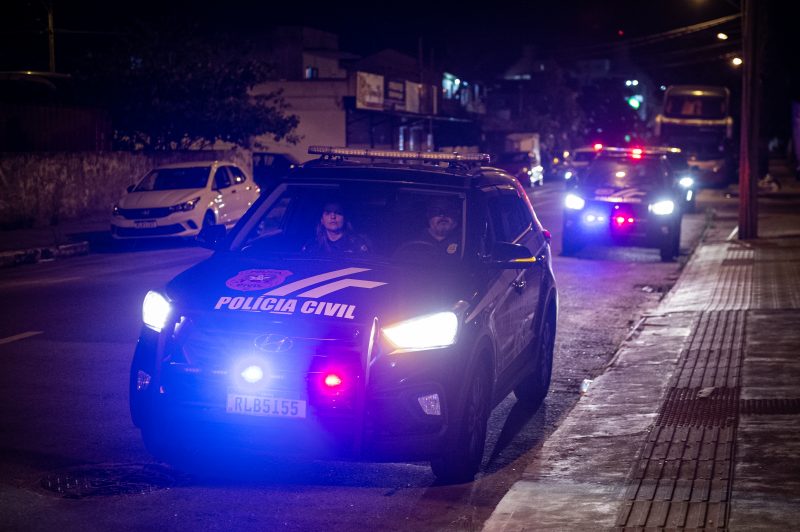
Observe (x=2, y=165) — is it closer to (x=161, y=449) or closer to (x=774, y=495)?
(x=161, y=449)

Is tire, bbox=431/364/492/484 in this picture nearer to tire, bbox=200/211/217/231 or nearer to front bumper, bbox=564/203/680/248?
front bumper, bbox=564/203/680/248

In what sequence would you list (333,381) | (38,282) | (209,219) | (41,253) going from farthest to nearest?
(209,219), (41,253), (38,282), (333,381)

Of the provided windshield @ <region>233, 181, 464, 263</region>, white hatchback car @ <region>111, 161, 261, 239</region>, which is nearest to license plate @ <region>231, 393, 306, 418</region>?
windshield @ <region>233, 181, 464, 263</region>

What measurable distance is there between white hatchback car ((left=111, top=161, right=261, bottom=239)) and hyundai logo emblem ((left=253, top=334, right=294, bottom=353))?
56.2ft

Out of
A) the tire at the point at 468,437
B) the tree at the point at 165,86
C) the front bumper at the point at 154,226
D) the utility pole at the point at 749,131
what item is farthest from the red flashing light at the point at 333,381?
the tree at the point at 165,86

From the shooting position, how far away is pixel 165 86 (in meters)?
35.4

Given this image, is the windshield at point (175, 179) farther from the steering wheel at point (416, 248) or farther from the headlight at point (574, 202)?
the steering wheel at point (416, 248)

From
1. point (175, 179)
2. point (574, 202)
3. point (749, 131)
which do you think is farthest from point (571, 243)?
point (175, 179)

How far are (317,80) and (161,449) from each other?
52138 millimetres

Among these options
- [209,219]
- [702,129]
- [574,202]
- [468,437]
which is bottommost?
[468,437]

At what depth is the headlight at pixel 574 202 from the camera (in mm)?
20644

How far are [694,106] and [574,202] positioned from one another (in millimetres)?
35845

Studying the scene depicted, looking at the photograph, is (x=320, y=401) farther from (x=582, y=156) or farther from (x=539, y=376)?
(x=582, y=156)

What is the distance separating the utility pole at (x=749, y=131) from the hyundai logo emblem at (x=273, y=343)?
18.6m
